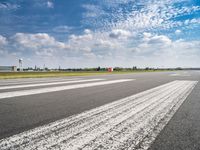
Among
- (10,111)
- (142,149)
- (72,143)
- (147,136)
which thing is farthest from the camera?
(10,111)

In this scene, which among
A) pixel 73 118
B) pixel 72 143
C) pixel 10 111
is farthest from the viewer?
pixel 10 111

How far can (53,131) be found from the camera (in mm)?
3221

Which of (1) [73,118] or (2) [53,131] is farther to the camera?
(1) [73,118]

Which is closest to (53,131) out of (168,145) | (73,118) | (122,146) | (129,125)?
(73,118)

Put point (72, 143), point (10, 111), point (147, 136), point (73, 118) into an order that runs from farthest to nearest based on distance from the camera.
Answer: point (10, 111) < point (73, 118) < point (147, 136) < point (72, 143)

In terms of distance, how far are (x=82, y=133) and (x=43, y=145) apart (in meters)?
0.77

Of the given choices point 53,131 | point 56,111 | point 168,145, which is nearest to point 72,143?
point 53,131

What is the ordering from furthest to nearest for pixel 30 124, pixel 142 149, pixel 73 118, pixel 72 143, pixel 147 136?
pixel 73 118, pixel 30 124, pixel 147 136, pixel 72 143, pixel 142 149

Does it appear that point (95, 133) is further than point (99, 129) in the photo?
No

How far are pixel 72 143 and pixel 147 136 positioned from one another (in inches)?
53.7

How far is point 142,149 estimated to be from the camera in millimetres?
2539

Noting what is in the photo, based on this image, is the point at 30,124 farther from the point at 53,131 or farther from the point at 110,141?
the point at 110,141

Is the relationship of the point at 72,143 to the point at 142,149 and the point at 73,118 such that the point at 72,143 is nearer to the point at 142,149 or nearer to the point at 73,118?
the point at 142,149

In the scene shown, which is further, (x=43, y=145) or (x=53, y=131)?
(x=53, y=131)
